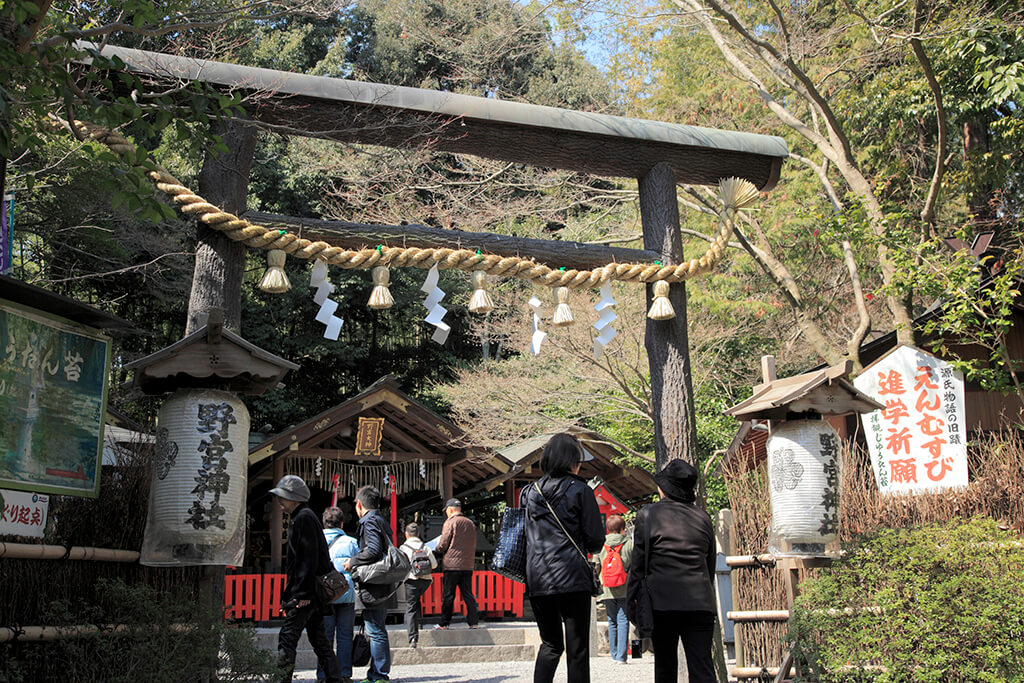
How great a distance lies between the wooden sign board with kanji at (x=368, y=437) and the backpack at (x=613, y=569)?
563 cm

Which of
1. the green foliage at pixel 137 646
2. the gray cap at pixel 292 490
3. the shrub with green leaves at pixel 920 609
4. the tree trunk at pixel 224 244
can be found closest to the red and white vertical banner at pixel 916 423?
the shrub with green leaves at pixel 920 609

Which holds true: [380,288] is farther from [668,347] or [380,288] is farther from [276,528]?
[276,528]

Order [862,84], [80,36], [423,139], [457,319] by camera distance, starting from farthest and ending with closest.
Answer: [457,319] < [862,84] < [423,139] < [80,36]

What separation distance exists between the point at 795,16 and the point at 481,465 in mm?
9016

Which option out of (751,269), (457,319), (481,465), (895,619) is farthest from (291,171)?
(895,619)

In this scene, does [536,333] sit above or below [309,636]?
above

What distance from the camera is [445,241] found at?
7.37 metres

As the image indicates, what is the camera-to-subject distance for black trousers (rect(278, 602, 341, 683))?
6395 millimetres

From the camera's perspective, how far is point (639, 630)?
5.21m

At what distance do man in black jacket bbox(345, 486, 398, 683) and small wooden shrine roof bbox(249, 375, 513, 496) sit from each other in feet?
22.6

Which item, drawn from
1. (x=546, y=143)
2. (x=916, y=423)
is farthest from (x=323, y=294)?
(x=916, y=423)

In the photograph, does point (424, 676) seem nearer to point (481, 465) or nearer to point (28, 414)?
point (28, 414)

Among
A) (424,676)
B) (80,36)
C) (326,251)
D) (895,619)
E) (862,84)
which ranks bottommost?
(424,676)

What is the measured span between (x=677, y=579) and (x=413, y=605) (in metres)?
6.14
